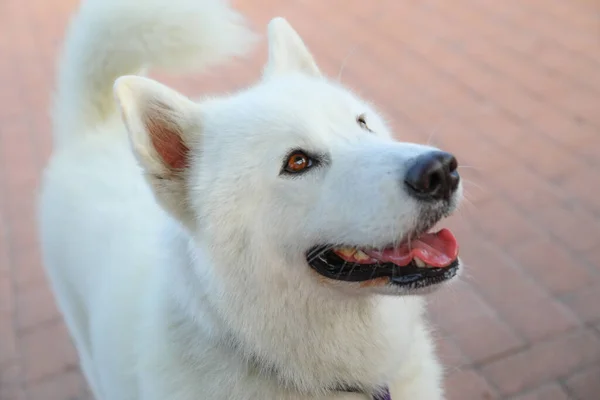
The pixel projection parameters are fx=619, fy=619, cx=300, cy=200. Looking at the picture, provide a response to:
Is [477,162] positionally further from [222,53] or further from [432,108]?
[222,53]

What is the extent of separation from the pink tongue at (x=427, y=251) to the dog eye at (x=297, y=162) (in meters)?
0.27

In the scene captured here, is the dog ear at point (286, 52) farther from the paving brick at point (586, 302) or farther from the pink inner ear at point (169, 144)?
the paving brick at point (586, 302)

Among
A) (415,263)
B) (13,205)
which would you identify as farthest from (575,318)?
Answer: (13,205)

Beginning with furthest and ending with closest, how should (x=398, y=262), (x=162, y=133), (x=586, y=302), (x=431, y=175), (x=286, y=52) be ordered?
(x=586, y=302) → (x=286, y=52) → (x=162, y=133) → (x=398, y=262) → (x=431, y=175)

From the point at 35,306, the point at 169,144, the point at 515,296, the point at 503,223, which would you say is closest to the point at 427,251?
the point at 169,144

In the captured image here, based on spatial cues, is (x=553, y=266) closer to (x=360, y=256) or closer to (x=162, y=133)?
(x=360, y=256)

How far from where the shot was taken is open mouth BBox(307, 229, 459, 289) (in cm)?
153

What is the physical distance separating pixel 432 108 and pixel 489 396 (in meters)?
2.28

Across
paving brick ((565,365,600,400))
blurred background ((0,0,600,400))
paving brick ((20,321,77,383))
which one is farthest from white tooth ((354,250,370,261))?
paving brick ((20,321,77,383))

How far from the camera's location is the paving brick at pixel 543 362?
2.52m

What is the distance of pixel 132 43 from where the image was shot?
2250 millimetres

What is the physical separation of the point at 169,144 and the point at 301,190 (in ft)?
1.38

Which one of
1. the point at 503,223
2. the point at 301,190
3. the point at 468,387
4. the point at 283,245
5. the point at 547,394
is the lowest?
the point at 468,387

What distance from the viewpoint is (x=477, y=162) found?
3707mm
